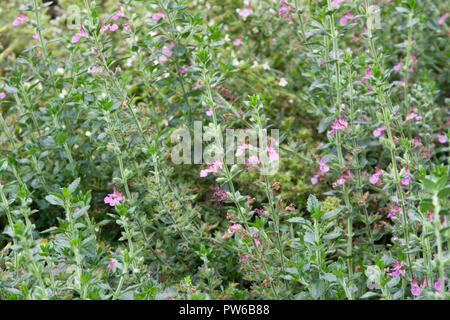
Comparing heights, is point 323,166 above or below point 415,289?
above

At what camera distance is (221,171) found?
1.97 metres

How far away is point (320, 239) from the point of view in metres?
1.81

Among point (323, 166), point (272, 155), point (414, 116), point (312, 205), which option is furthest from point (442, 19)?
point (312, 205)

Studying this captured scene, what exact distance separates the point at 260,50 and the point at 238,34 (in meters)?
0.27

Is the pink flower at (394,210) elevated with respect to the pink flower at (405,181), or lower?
lower

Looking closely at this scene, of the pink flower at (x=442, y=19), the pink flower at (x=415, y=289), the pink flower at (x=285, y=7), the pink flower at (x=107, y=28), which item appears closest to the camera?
the pink flower at (x=415, y=289)

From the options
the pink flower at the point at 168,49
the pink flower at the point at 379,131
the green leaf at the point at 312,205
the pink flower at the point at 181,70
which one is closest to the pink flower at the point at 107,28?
the pink flower at the point at 168,49

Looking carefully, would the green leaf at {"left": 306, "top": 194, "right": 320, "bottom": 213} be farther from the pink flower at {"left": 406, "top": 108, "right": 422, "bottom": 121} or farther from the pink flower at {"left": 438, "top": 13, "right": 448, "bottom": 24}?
the pink flower at {"left": 438, "top": 13, "right": 448, "bottom": 24}

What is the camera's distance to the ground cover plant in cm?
182

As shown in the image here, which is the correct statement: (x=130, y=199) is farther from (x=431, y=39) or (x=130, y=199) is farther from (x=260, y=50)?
(x=431, y=39)

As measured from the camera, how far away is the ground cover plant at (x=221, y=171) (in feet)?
5.98

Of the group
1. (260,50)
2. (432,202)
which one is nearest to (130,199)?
(432,202)

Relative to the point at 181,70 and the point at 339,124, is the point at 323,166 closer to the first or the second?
the point at 339,124

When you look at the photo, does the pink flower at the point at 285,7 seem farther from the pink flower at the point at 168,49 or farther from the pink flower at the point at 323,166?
the pink flower at the point at 323,166
